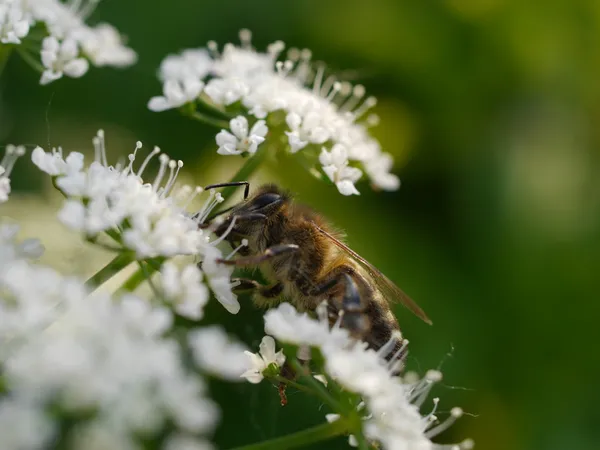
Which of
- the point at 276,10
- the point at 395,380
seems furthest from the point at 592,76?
the point at 395,380

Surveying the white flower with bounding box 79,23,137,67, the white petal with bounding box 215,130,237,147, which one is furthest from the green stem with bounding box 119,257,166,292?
the white flower with bounding box 79,23,137,67

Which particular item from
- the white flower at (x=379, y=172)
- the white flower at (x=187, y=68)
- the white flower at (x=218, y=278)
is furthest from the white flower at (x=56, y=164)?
the white flower at (x=379, y=172)

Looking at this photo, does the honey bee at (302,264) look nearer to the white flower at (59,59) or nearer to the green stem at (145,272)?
the green stem at (145,272)

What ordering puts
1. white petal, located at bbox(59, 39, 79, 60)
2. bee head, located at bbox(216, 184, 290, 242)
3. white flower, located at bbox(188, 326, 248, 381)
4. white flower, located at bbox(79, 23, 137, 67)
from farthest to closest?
white flower, located at bbox(79, 23, 137, 67)
white petal, located at bbox(59, 39, 79, 60)
bee head, located at bbox(216, 184, 290, 242)
white flower, located at bbox(188, 326, 248, 381)

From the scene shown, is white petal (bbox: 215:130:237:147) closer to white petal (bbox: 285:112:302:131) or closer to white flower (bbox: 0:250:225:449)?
white petal (bbox: 285:112:302:131)

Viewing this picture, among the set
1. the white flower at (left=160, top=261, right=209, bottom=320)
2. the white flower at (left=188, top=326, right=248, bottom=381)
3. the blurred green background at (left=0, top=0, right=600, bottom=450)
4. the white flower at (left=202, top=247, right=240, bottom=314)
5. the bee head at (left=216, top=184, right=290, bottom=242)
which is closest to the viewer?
the white flower at (left=188, top=326, right=248, bottom=381)

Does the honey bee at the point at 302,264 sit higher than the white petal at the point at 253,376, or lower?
higher
